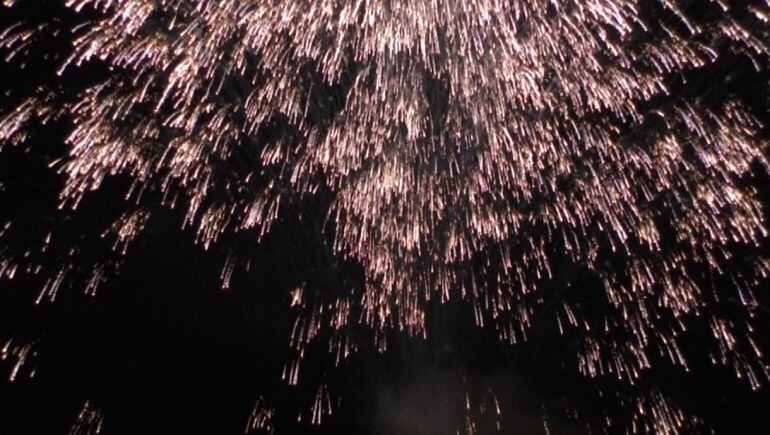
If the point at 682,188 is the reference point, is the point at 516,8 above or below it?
above

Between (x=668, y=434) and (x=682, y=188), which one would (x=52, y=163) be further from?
(x=668, y=434)

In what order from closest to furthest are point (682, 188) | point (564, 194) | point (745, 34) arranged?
1. point (745, 34)
2. point (682, 188)
3. point (564, 194)

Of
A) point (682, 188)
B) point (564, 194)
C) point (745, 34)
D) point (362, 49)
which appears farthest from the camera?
point (564, 194)

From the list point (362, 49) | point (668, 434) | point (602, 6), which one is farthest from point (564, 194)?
point (668, 434)

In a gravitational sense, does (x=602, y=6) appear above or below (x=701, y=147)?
above

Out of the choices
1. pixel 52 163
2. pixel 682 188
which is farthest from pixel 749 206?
pixel 52 163

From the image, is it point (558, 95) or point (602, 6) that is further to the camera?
point (558, 95)

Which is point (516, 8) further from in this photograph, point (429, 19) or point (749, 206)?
point (749, 206)

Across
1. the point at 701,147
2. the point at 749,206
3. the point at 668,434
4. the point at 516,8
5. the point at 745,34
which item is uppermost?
the point at 516,8

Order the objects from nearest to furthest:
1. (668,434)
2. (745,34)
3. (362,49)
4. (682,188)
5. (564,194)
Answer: (745,34) → (362,49) → (682,188) → (564,194) → (668,434)
